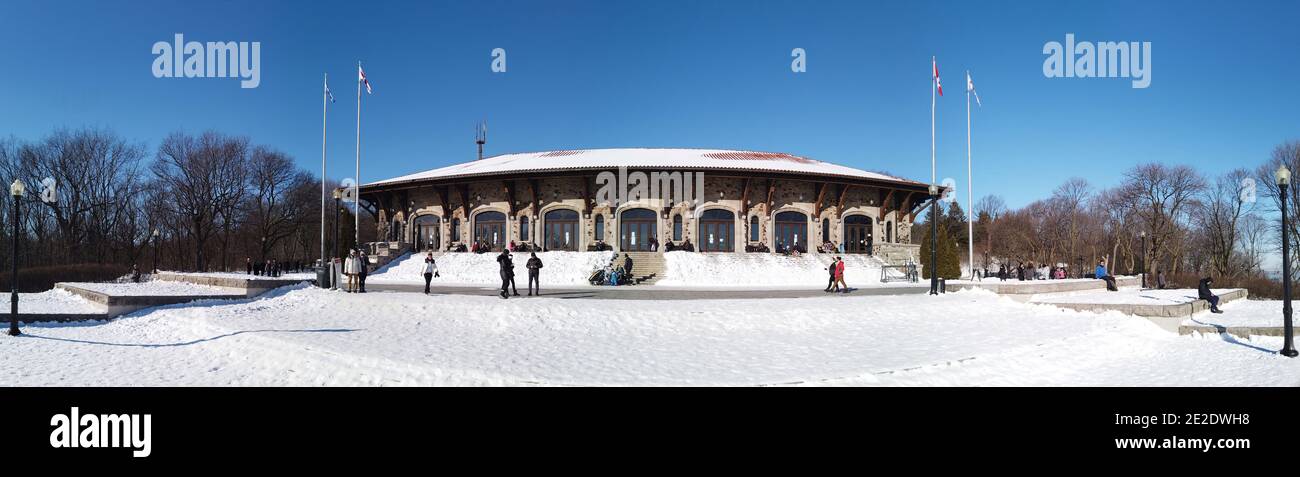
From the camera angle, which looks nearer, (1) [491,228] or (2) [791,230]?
(2) [791,230]

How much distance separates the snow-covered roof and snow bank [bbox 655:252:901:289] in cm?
495

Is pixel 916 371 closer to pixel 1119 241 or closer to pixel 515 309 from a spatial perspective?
pixel 515 309

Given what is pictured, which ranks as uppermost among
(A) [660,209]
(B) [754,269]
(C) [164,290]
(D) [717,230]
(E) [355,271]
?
(A) [660,209]

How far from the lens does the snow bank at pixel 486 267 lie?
26.9 m

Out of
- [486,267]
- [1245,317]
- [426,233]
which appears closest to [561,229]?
[486,267]

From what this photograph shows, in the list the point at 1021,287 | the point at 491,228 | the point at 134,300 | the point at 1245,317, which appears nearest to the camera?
the point at 134,300

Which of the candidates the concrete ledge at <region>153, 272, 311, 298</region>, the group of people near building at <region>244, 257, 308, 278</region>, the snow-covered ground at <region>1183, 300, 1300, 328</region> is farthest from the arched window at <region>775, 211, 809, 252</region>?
the group of people near building at <region>244, 257, 308, 278</region>

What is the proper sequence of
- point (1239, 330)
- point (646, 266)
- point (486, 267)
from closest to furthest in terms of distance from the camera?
point (1239, 330)
point (646, 266)
point (486, 267)

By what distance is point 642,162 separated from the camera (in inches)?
1362

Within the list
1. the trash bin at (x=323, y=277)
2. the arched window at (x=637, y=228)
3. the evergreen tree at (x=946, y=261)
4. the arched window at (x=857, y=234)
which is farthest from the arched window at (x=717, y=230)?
the trash bin at (x=323, y=277)

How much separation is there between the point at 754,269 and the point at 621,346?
19.2m

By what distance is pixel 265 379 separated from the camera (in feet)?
24.9

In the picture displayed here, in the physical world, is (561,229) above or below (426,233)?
above

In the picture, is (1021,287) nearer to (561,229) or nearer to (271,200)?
(561,229)
